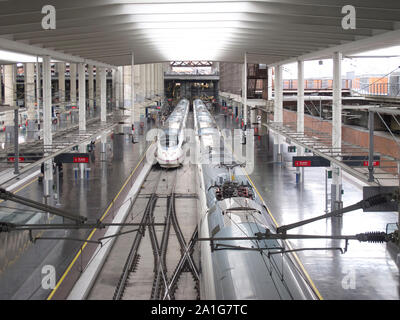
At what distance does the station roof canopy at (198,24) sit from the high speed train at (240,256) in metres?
4.99

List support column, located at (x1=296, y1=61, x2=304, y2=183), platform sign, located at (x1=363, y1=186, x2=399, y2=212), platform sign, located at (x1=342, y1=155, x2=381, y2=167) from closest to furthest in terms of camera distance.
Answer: platform sign, located at (x1=363, y1=186, x2=399, y2=212), platform sign, located at (x1=342, y1=155, x2=381, y2=167), support column, located at (x1=296, y1=61, x2=304, y2=183)

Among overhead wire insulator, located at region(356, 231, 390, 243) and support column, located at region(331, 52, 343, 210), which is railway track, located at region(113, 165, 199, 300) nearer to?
overhead wire insulator, located at region(356, 231, 390, 243)

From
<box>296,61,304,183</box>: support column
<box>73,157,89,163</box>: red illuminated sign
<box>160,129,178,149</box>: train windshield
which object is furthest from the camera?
<box>160,129,178,149</box>: train windshield

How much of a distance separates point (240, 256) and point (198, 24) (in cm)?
1098

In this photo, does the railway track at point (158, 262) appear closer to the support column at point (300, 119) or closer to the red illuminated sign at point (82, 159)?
the red illuminated sign at point (82, 159)

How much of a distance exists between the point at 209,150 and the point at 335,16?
1001 centimetres

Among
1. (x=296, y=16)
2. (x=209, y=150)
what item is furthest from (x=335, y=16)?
(x=209, y=150)

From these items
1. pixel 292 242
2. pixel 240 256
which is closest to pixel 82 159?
pixel 292 242

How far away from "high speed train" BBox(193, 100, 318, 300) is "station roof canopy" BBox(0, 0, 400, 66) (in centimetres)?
499

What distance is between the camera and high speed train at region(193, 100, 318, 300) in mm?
8250

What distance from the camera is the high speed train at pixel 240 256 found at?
27.1ft

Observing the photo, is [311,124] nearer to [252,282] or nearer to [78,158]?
[78,158]

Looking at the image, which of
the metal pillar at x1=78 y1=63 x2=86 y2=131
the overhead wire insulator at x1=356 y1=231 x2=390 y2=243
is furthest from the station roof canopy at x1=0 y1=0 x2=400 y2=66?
the overhead wire insulator at x1=356 y1=231 x2=390 y2=243
